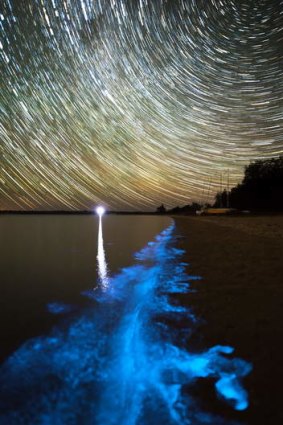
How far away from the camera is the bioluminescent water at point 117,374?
117 inches

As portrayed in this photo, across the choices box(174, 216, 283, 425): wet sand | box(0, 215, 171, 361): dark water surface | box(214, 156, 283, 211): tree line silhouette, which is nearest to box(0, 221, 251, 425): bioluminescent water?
box(174, 216, 283, 425): wet sand

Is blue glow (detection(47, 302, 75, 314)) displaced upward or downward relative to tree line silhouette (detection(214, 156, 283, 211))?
downward

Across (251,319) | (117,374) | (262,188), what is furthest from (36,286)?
(262,188)

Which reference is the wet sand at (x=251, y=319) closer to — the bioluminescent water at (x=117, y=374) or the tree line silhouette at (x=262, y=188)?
the bioluminescent water at (x=117, y=374)

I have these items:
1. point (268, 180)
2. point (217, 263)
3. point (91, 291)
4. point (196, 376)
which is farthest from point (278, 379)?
point (268, 180)

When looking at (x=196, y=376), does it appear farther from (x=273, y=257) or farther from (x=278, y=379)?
(x=273, y=257)

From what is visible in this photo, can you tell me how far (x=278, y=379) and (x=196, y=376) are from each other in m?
0.83

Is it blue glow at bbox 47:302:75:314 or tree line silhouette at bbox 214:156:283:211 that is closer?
blue glow at bbox 47:302:75:314

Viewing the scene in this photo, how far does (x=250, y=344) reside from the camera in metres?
4.09

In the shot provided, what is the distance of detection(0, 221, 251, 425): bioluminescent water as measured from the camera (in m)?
2.96

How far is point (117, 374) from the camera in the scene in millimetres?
3762

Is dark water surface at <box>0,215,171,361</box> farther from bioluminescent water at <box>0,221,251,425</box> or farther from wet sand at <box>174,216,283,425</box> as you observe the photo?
wet sand at <box>174,216,283,425</box>

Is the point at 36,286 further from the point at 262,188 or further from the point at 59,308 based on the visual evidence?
the point at 262,188

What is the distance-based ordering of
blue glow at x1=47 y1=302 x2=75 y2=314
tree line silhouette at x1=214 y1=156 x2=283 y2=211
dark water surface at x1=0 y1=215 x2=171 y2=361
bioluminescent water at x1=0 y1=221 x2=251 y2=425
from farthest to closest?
tree line silhouette at x1=214 y1=156 x2=283 y2=211 < blue glow at x1=47 y1=302 x2=75 y2=314 < dark water surface at x1=0 y1=215 x2=171 y2=361 < bioluminescent water at x1=0 y1=221 x2=251 y2=425
